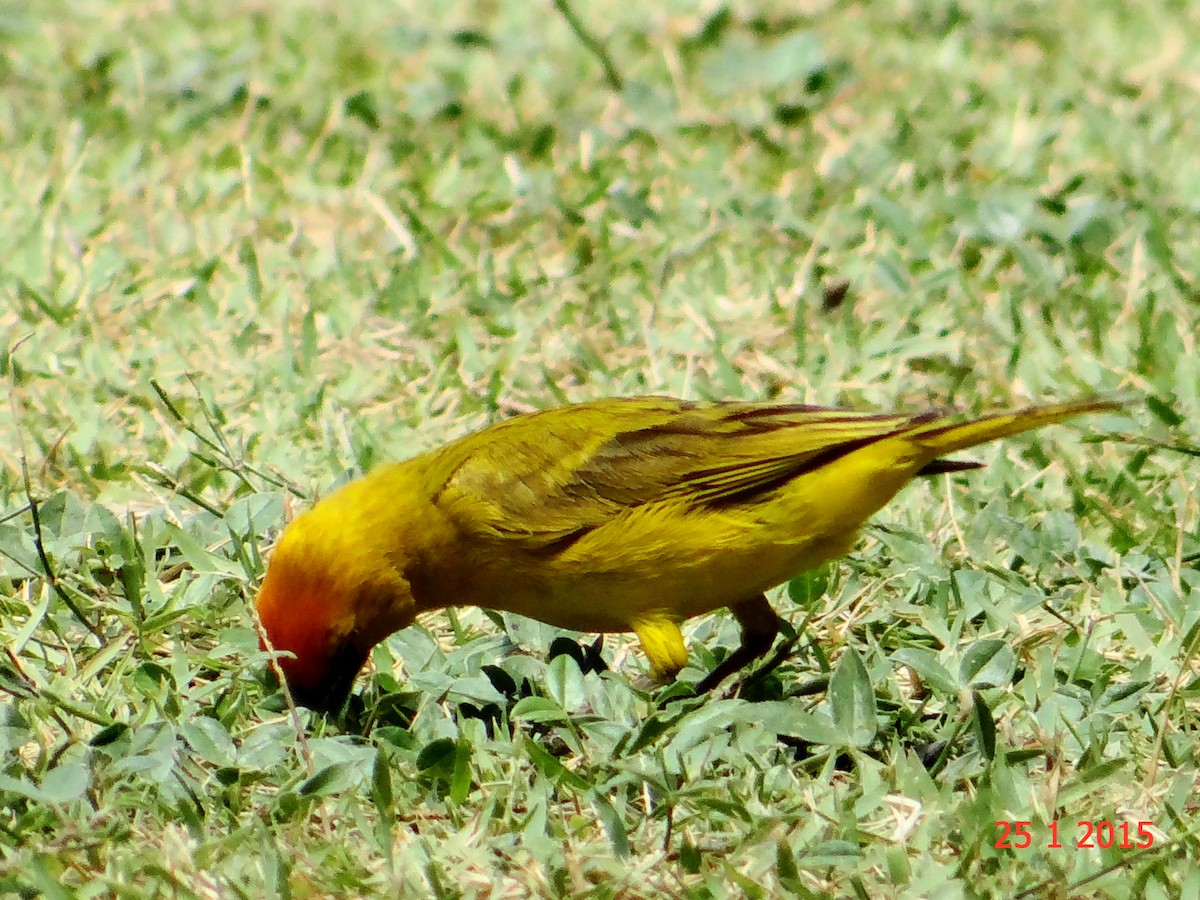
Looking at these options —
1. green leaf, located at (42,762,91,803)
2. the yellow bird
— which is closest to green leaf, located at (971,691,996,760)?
the yellow bird

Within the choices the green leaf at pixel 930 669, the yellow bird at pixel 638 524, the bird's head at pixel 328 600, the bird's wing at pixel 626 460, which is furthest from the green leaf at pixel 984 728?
the bird's head at pixel 328 600

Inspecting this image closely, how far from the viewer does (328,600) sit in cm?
364

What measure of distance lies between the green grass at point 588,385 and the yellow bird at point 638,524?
7.0 inches

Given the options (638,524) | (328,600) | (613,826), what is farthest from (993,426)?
(328,600)

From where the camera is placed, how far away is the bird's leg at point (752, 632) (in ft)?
13.1

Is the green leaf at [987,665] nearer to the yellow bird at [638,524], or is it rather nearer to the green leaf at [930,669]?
the green leaf at [930,669]

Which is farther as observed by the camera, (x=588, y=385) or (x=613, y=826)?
(x=588, y=385)

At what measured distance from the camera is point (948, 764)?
11.5ft

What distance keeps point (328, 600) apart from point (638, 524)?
2.49 ft

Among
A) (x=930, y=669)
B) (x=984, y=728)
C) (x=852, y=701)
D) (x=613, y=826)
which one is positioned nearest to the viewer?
(x=613, y=826)

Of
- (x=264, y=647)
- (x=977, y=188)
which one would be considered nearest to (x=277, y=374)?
(x=264, y=647)

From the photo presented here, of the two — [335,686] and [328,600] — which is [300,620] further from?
[335,686]

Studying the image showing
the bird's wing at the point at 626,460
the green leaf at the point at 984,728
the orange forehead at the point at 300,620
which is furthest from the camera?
the bird's wing at the point at 626,460

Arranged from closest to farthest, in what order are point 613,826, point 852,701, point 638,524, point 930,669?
1. point 613,826
2. point 852,701
3. point 930,669
4. point 638,524
